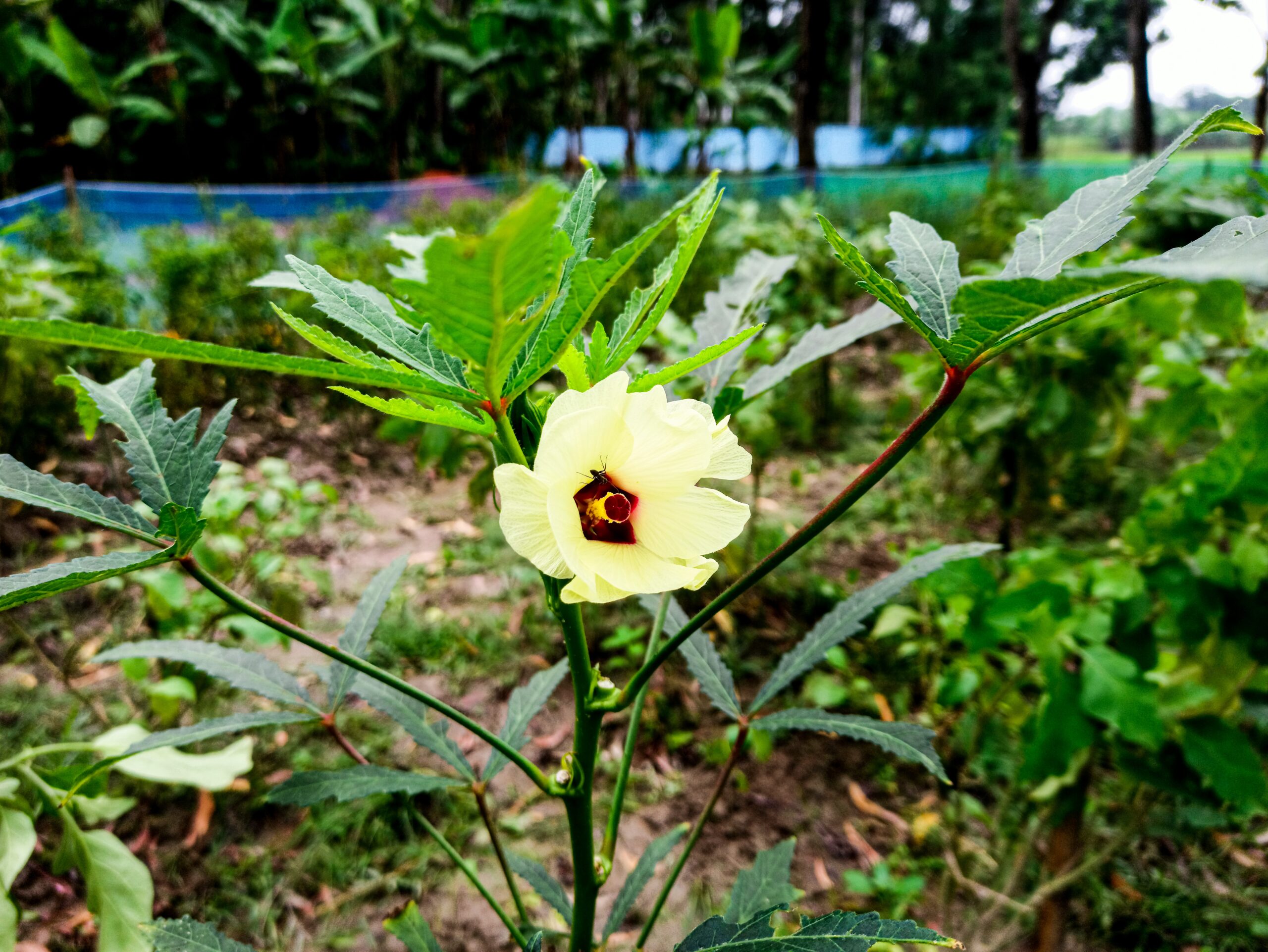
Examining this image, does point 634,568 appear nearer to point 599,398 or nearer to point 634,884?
point 599,398

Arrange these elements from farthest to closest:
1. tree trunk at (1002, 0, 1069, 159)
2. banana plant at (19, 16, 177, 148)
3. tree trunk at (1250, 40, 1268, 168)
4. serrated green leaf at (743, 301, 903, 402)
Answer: tree trunk at (1002, 0, 1069, 159)
banana plant at (19, 16, 177, 148)
tree trunk at (1250, 40, 1268, 168)
serrated green leaf at (743, 301, 903, 402)

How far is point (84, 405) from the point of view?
55 cm

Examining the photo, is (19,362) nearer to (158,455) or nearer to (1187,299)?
(158,455)

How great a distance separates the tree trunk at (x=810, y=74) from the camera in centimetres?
873

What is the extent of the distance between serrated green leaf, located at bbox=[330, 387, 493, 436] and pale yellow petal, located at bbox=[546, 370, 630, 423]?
0.15ft

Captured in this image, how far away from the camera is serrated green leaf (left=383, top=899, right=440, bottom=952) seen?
711 mm

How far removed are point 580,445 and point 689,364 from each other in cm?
9

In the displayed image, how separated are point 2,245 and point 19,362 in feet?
2.20

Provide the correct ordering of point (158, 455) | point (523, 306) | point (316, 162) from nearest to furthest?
1. point (523, 306)
2. point (158, 455)
3. point (316, 162)

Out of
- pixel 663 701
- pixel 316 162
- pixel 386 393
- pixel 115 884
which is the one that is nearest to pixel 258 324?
pixel 386 393

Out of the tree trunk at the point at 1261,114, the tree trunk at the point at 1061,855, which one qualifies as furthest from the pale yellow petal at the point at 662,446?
the tree trunk at the point at 1261,114

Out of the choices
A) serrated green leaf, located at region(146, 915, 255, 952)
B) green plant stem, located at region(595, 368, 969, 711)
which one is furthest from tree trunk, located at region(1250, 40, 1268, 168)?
serrated green leaf, located at region(146, 915, 255, 952)

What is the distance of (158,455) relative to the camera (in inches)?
20.5

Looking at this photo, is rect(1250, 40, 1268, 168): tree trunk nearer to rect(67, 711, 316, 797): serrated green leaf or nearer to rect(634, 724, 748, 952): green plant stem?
rect(634, 724, 748, 952): green plant stem
